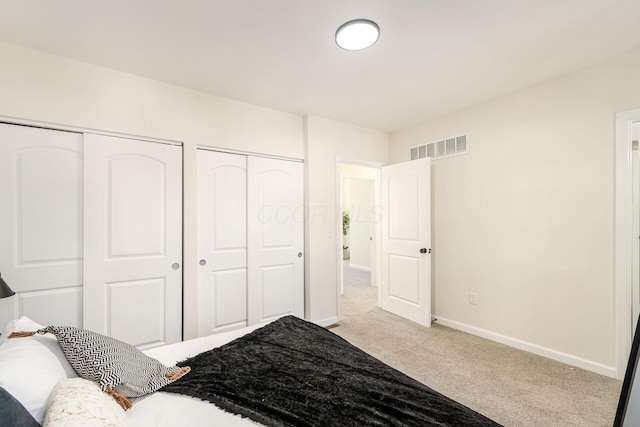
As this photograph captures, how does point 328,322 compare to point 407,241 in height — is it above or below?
below

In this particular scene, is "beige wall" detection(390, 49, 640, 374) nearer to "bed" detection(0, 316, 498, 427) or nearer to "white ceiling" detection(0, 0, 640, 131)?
"white ceiling" detection(0, 0, 640, 131)

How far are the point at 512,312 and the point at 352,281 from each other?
341 centimetres

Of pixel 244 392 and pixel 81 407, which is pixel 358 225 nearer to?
pixel 244 392

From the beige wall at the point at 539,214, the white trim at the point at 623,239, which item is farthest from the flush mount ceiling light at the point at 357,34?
the white trim at the point at 623,239

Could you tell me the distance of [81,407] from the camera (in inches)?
32.4

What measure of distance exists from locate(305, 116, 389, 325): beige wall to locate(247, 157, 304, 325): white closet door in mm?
119

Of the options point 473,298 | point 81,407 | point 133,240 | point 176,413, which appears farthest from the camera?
point 473,298

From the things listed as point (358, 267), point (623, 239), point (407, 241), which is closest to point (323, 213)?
point (407, 241)

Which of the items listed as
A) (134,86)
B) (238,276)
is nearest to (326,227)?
(238,276)

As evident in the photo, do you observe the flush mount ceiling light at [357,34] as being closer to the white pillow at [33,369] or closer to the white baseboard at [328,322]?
the white pillow at [33,369]

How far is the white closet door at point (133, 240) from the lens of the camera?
7.35 feet

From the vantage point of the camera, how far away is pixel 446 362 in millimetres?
2512

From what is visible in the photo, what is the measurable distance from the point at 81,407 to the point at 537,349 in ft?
11.1

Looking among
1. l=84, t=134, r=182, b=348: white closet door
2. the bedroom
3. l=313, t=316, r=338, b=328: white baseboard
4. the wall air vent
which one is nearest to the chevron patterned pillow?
l=84, t=134, r=182, b=348: white closet door
